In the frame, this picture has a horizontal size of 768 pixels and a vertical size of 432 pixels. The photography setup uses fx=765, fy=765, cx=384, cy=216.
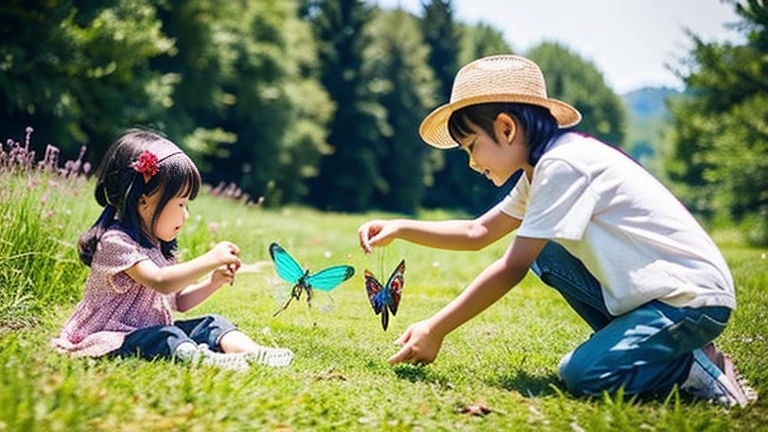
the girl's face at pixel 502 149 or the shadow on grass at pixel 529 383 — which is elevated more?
the girl's face at pixel 502 149

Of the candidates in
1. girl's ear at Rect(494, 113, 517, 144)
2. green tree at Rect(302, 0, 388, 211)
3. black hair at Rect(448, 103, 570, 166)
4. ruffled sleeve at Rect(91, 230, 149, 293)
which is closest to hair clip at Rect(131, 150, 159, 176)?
ruffled sleeve at Rect(91, 230, 149, 293)

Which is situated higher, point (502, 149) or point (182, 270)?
point (502, 149)

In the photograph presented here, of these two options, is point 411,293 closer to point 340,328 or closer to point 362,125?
point 340,328

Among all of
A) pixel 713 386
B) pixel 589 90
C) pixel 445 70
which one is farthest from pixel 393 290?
pixel 589 90

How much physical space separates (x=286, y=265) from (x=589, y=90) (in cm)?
7712

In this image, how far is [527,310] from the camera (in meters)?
5.97

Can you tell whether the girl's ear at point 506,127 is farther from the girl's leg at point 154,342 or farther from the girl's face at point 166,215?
the girl's leg at point 154,342

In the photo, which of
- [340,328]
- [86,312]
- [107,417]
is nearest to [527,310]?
[340,328]

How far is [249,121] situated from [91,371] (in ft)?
100

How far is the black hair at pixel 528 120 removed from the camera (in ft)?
11.2

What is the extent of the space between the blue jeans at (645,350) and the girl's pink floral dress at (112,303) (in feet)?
6.73

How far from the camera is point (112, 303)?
12.4ft

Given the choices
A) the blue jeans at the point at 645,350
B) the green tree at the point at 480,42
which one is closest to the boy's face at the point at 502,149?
the blue jeans at the point at 645,350

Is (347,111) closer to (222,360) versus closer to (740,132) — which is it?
A: (740,132)
